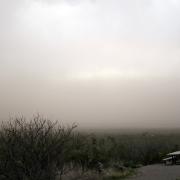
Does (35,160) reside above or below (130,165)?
above

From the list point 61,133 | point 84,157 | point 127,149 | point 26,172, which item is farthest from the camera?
point 127,149

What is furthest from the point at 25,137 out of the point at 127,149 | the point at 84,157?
the point at 127,149

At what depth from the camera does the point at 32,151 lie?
1244 cm

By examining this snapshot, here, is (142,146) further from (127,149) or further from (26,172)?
(26,172)

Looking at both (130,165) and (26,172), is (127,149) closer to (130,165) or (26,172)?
(130,165)

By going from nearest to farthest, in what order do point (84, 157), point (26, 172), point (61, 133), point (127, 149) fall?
point (26, 172)
point (61, 133)
point (84, 157)
point (127, 149)

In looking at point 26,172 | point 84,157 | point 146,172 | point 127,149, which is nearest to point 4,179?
point 26,172

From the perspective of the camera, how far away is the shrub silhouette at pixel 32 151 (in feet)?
40.2

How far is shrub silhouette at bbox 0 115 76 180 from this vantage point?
40.2 feet

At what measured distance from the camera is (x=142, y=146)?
36750mm

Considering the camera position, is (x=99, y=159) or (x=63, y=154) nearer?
(x=63, y=154)

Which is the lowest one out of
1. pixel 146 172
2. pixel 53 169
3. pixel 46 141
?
pixel 146 172

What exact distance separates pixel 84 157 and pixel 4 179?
17.7 metres

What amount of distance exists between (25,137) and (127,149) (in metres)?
24.8
